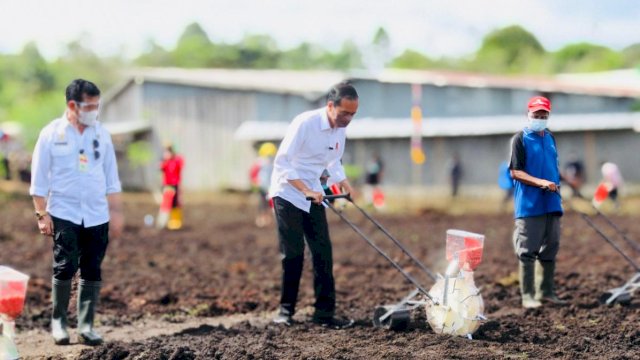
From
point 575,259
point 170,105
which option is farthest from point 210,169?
point 575,259

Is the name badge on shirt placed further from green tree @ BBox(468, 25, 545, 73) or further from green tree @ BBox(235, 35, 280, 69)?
green tree @ BBox(235, 35, 280, 69)

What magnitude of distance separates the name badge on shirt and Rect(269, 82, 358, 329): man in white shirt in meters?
1.43

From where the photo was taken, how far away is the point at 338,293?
9.35 m

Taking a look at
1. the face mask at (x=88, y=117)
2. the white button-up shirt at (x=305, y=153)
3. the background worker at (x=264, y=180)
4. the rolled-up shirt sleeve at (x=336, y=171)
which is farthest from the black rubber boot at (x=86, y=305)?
the background worker at (x=264, y=180)

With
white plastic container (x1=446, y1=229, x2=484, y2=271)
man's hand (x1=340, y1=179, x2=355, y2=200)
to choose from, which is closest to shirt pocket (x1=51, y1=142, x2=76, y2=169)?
man's hand (x1=340, y1=179, x2=355, y2=200)

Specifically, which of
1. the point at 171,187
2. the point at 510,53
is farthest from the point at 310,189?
the point at 510,53

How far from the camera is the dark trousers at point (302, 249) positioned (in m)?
6.97

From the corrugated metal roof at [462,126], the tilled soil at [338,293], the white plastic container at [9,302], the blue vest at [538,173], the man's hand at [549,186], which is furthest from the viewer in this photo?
the corrugated metal roof at [462,126]

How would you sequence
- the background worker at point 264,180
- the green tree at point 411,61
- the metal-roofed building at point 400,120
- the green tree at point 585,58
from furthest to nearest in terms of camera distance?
the green tree at point 411,61 → the green tree at point 585,58 → the metal-roofed building at point 400,120 → the background worker at point 264,180

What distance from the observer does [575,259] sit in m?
11.8

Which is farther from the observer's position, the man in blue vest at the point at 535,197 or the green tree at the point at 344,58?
the green tree at the point at 344,58

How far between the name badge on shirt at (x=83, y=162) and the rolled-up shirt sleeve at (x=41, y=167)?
22 cm

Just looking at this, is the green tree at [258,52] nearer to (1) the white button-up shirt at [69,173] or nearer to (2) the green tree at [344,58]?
(2) the green tree at [344,58]

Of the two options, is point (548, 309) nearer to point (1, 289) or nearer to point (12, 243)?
point (1, 289)
